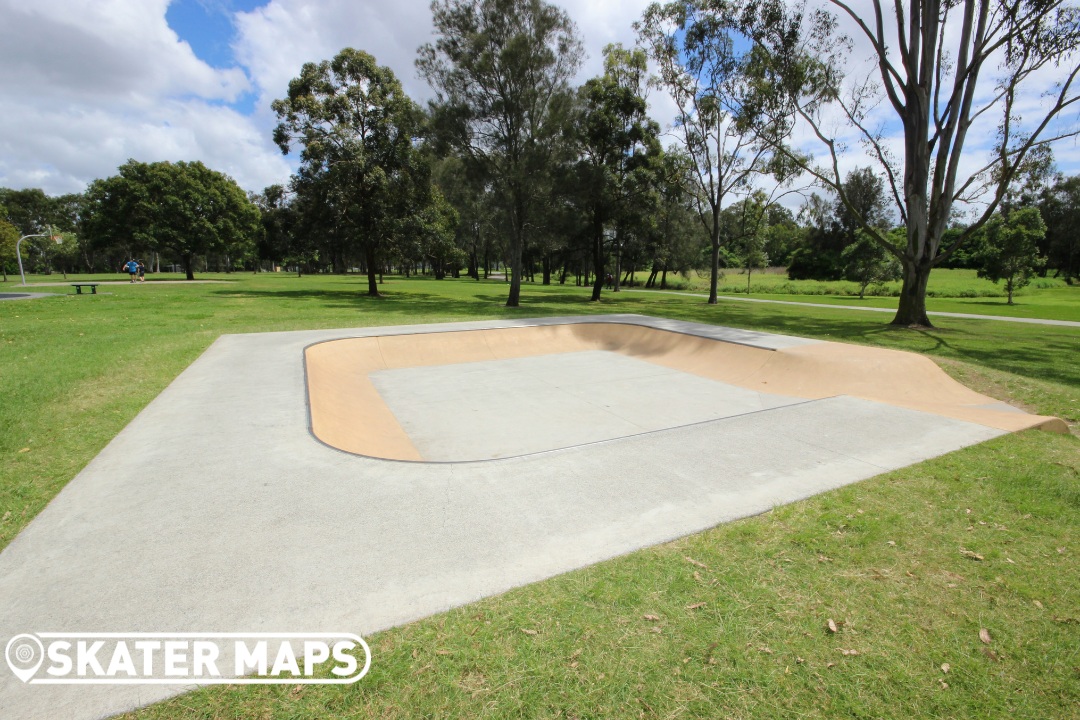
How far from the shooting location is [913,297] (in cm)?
1570

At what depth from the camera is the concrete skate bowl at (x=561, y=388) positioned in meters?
6.18

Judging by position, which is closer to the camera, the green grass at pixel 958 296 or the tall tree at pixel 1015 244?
the green grass at pixel 958 296

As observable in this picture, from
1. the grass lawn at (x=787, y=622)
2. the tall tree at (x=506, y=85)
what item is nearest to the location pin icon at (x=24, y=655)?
the grass lawn at (x=787, y=622)

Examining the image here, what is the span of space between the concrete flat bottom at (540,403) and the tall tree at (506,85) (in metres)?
12.3

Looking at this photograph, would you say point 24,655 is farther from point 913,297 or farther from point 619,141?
point 619,141

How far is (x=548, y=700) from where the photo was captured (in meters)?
2.07

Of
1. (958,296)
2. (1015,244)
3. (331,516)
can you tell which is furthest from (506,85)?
(958,296)

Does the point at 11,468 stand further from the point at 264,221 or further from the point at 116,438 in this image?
the point at 264,221

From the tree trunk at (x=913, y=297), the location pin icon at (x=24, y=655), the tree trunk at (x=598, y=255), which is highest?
the tree trunk at (x=598, y=255)

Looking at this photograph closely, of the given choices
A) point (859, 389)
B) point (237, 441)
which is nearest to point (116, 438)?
point (237, 441)

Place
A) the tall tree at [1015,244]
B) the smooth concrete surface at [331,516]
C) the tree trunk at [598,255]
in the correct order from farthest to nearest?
the tree trunk at [598,255], the tall tree at [1015,244], the smooth concrete surface at [331,516]

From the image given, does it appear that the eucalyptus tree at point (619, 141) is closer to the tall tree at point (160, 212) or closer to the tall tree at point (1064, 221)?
the tall tree at point (160, 212)

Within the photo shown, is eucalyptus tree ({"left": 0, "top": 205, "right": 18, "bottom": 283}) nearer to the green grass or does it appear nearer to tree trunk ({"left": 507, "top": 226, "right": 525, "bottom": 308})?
tree trunk ({"left": 507, "top": 226, "right": 525, "bottom": 308})

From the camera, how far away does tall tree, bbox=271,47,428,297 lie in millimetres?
23453
